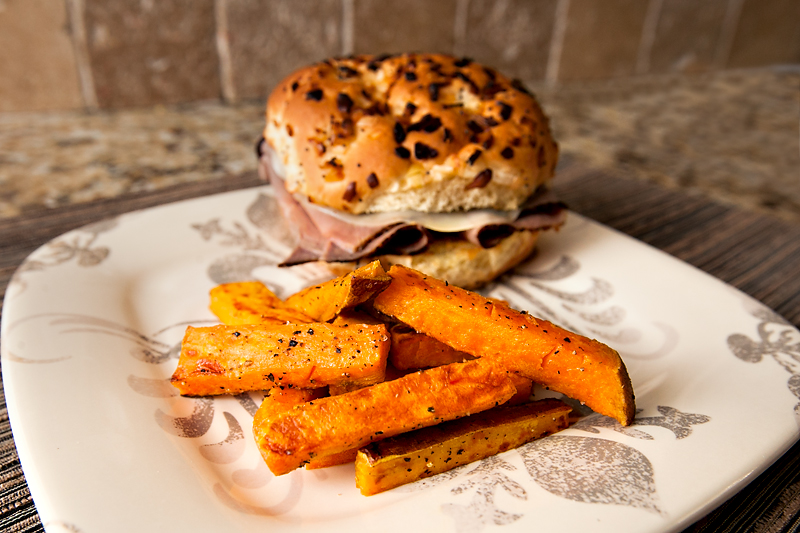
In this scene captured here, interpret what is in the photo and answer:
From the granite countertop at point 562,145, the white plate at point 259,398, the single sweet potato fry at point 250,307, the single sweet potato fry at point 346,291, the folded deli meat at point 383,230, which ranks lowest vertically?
the granite countertop at point 562,145

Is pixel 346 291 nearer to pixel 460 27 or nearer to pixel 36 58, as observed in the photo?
pixel 36 58

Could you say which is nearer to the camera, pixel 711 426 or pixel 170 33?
pixel 711 426

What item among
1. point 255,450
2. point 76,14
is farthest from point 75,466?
point 76,14

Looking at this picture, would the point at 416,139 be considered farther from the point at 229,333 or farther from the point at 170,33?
the point at 170,33

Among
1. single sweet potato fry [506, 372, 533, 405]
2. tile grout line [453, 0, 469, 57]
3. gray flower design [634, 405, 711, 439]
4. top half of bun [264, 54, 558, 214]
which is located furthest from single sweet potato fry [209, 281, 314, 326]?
tile grout line [453, 0, 469, 57]

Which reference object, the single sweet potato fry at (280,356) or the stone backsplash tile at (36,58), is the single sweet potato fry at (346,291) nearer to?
the single sweet potato fry at (280,356)

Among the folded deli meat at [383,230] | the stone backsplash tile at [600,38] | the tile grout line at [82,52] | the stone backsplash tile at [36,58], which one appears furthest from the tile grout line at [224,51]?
the stone backsplash tile at [600,38]

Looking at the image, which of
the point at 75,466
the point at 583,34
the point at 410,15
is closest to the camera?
the point at 75,466
